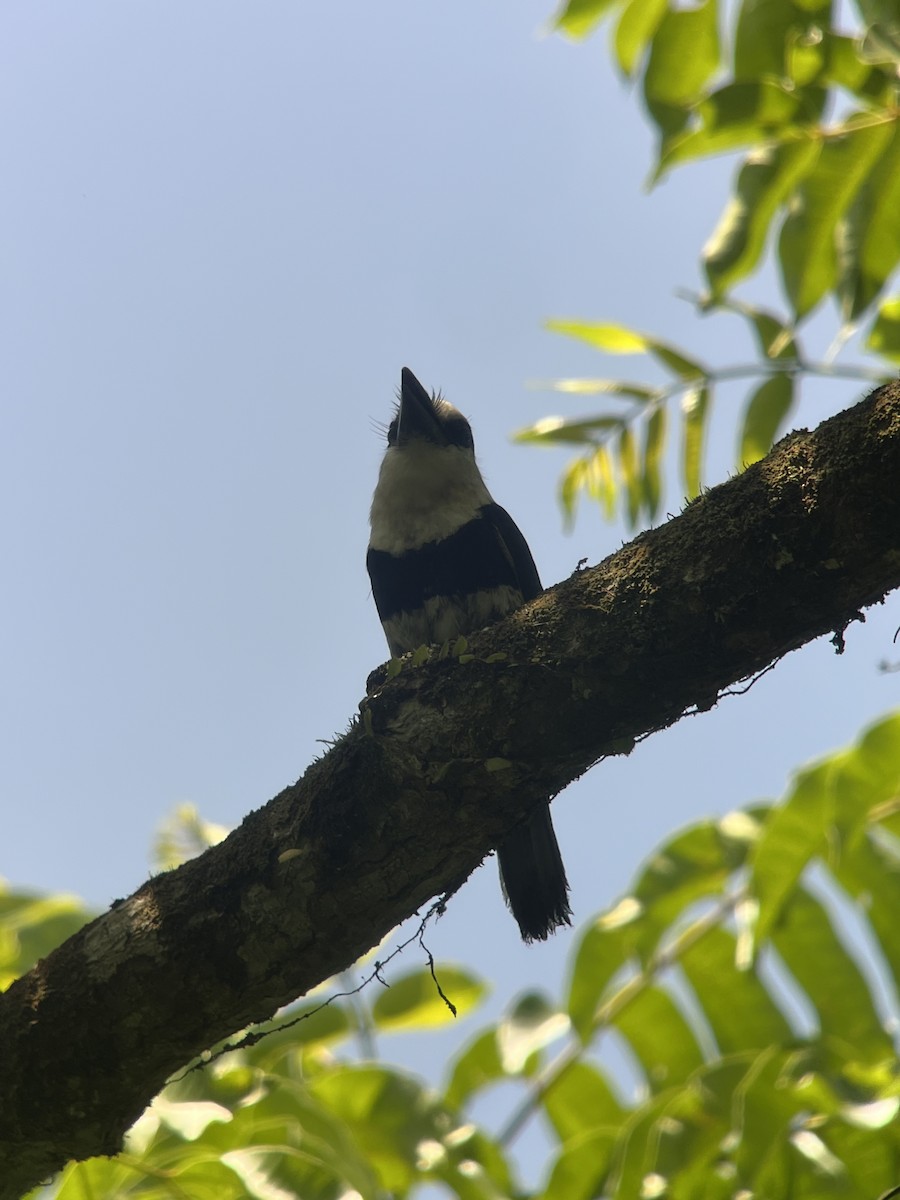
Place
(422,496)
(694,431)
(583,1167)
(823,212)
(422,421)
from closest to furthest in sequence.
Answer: (583,1167)
(823,212)
(694,431)
(422,496)
(422,421)

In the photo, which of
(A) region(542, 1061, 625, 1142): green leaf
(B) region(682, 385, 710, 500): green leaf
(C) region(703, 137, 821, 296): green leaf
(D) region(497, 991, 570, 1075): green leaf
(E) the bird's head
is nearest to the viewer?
(D) region(497, 991, 570, 1075): green leaf

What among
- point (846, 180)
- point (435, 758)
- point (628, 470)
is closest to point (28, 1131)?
point (435, 758)

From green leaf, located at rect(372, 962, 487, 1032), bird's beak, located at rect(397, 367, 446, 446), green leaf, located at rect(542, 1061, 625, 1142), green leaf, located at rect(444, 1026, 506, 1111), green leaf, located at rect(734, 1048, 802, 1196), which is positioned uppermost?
bird's beak, located at rect(397, 367, 446, 446)

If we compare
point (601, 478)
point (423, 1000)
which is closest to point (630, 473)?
point (601, 478)

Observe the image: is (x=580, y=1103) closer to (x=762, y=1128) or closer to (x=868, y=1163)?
(x=762, y=1128)

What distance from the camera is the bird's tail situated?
11.4ft

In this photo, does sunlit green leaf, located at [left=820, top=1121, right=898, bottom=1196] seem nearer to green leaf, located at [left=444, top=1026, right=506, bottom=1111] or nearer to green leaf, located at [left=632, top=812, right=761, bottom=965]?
green leaf, located at [left=632, top=812, right=761, bottom=965]

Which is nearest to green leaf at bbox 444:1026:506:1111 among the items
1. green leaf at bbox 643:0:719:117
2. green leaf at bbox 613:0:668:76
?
green leaf at bbox 643:0:719:117

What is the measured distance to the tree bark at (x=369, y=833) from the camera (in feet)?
7.16

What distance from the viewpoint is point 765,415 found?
3.20m

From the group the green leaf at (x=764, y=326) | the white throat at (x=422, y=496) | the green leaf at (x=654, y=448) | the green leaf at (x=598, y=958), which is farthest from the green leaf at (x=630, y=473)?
the green leaf at (x=598, y=958)

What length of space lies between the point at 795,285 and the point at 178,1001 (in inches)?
87.6

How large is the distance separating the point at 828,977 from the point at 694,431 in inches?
60.6

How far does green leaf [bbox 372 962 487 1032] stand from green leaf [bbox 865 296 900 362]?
6.37ft
